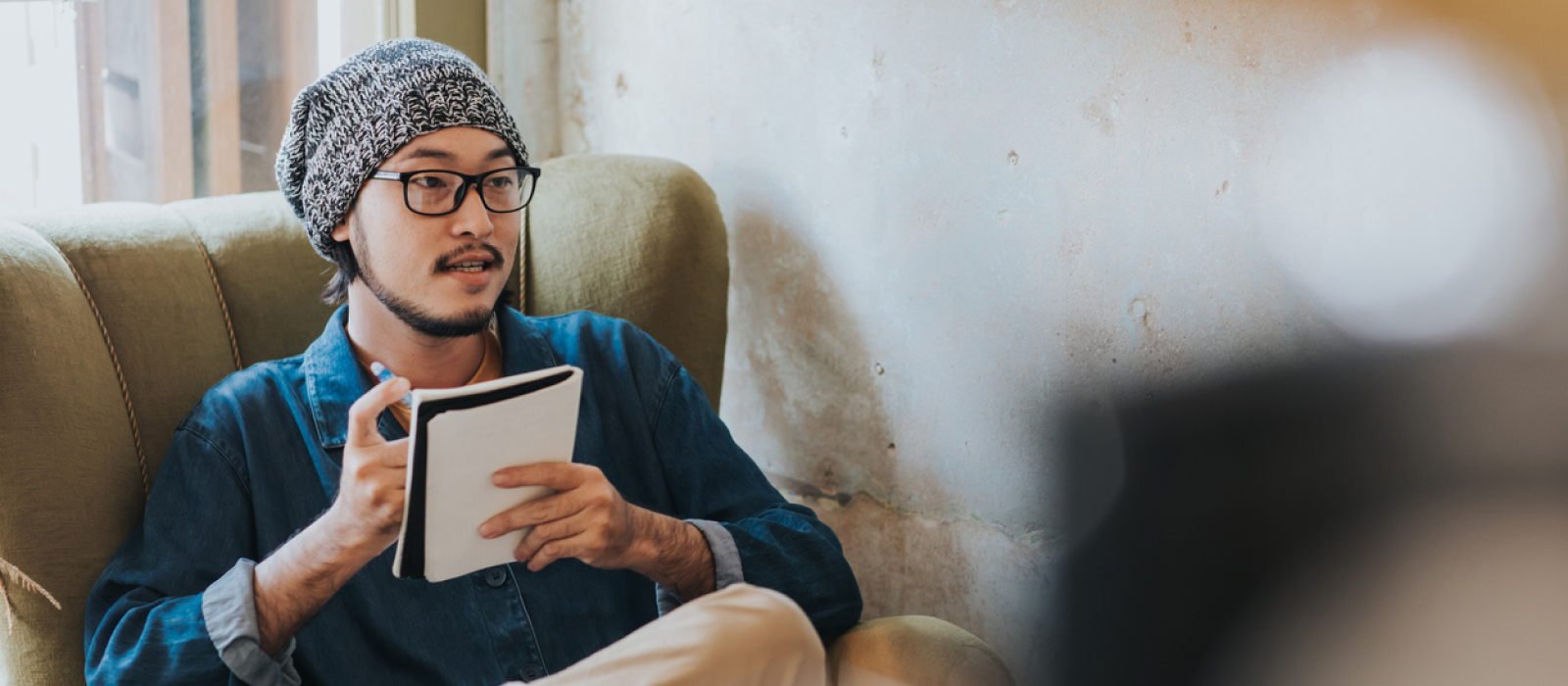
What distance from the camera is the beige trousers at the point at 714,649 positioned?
981 mm

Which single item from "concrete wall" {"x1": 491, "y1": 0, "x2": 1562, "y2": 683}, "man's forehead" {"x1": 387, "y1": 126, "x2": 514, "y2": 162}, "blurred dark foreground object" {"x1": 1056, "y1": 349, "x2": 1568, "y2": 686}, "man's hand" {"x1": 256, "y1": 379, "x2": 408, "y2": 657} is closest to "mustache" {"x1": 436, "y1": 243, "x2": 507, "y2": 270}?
"man's forehead" {"x1": 387, "y1": 126, "x2": 514, "y2": 162}

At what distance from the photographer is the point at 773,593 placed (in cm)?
105

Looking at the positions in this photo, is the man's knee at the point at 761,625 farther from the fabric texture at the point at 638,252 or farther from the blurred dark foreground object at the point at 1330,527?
the fabric texture at the point at 638,252

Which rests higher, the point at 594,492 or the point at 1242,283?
the point at 1242,283

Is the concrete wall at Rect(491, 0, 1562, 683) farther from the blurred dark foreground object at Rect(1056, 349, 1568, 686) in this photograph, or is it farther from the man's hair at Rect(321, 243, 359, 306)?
the man's hair at Rect(321, 243, 359, 306)

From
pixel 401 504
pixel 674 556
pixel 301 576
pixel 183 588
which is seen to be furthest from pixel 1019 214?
pixel 183 588

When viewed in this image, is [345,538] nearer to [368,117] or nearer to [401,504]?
[401,504]

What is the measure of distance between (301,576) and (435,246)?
0.39 metres

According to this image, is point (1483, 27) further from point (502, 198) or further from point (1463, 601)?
point (502, 198)

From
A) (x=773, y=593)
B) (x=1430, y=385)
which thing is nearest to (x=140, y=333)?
(x=773, y=593)

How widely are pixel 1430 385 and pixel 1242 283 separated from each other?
0.23 meters

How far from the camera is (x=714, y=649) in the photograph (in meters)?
0.99

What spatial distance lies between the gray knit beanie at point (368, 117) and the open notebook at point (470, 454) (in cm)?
44

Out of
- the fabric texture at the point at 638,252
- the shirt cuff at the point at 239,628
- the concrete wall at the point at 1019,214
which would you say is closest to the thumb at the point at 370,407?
the shirt cuff at the point at 239,628
